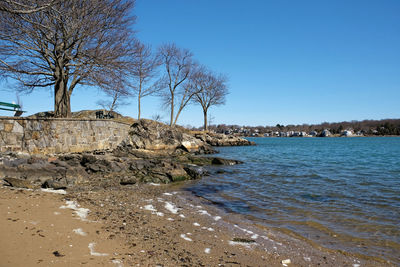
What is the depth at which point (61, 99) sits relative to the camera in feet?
46.4

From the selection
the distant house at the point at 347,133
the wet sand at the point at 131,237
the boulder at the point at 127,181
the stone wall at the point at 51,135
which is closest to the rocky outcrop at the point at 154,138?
the stone wall at the point at 51,135

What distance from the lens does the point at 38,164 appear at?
850 centimetres

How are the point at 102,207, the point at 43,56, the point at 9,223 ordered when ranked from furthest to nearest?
the point at 43,56 < the point at 102,207 < the point at 9,223

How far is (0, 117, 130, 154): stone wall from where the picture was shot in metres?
10.6

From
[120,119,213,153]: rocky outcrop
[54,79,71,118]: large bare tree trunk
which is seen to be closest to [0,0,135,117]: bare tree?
[54,79,71,118]: large bare tree trunk

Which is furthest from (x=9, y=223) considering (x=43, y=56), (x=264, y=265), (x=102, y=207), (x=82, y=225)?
(x=43, y=56)

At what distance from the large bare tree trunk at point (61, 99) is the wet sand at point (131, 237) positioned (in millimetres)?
9124

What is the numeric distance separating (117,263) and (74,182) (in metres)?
6.23

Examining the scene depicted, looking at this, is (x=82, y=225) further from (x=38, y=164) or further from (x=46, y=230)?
(x=38, y=164)

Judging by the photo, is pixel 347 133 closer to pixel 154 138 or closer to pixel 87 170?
pixel 154 138

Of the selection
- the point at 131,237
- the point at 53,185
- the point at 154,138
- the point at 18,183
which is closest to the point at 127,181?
the point at 53,185

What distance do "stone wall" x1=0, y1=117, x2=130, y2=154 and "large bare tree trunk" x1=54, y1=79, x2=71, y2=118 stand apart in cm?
184

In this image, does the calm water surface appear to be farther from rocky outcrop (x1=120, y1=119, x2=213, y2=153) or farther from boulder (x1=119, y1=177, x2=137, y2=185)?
rocky outcrop (x1=120, y1=119, x2=213, y2=153)

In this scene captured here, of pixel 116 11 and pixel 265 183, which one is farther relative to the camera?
pixel 116 11
